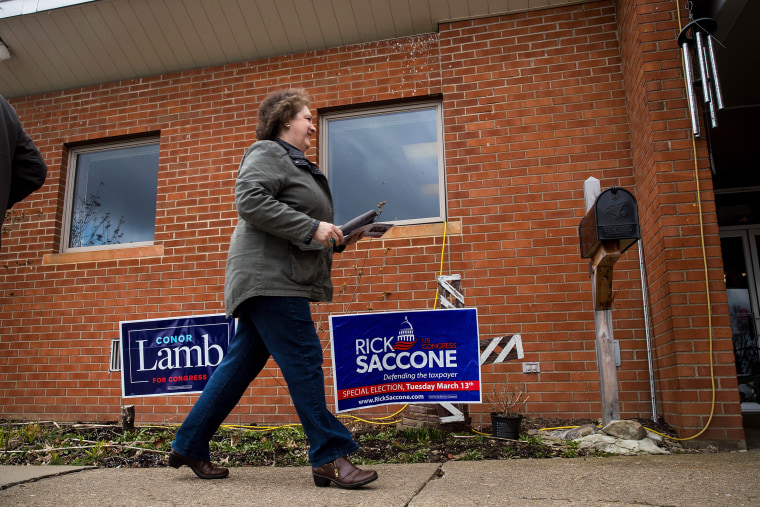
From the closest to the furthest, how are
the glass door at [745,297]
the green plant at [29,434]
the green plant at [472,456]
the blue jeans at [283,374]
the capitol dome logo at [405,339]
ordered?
the blue jeans at [283,374]
the green plant at [472,456]
the capitol dome logo at [405,339]
the green plant at [29,434]
the glass door at [745,297]

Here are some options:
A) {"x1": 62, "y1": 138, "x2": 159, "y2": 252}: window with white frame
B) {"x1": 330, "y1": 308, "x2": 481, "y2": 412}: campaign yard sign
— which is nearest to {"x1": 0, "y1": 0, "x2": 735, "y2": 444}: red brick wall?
{"x1": 62, "y1": 138, "x2": 159, "y2": 252}: window with white frame

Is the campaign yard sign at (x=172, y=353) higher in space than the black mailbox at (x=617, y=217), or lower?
lower

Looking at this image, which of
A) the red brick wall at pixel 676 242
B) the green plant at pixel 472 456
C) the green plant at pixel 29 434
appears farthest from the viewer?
the green plant at pixel 29 434

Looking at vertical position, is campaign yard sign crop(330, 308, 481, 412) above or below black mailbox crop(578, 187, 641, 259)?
below

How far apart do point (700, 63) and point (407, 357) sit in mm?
2943

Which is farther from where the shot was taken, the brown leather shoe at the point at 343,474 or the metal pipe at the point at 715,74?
the metal pipe at the point at 715,74

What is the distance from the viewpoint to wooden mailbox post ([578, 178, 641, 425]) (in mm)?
3668

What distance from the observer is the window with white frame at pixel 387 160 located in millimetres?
5914

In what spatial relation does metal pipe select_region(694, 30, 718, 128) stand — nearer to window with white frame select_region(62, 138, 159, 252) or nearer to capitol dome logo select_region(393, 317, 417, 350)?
capitol dome logo select_region(393, 317, 417, 350)

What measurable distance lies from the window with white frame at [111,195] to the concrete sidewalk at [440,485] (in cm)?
359

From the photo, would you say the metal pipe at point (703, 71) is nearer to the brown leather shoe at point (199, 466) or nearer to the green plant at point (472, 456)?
the green plant at point (472, 456)

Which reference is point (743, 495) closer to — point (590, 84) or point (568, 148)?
point (568, 148)

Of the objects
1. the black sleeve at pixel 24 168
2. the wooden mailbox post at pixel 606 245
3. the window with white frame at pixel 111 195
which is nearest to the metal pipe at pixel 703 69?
the wooden mailbox post at pixel 606 245

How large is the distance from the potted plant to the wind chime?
2390 mm
